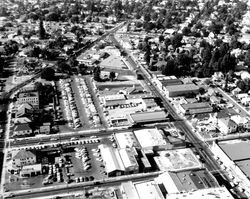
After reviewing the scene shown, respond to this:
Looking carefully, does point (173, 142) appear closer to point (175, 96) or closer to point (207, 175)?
point (207, 175)

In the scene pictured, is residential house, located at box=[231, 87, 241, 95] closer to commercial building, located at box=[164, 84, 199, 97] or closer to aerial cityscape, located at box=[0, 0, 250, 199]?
aerial cityscape, located at box=[0, 0, 250, 199]

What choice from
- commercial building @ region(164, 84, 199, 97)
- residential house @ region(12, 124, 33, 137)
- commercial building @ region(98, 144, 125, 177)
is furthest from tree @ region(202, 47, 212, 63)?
residential house @ region(12, 124, 33, 137)

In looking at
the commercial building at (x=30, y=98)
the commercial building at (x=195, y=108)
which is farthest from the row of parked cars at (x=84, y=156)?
the commercial building at (x=195, y=108)

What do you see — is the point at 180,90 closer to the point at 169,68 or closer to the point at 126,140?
the point at 169,68

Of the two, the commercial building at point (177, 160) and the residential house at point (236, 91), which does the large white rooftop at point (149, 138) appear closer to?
the commercial building at point (177, 160)

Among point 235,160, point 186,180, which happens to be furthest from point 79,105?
point 235,160

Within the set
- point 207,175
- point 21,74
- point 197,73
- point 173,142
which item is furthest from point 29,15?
point 207,175
